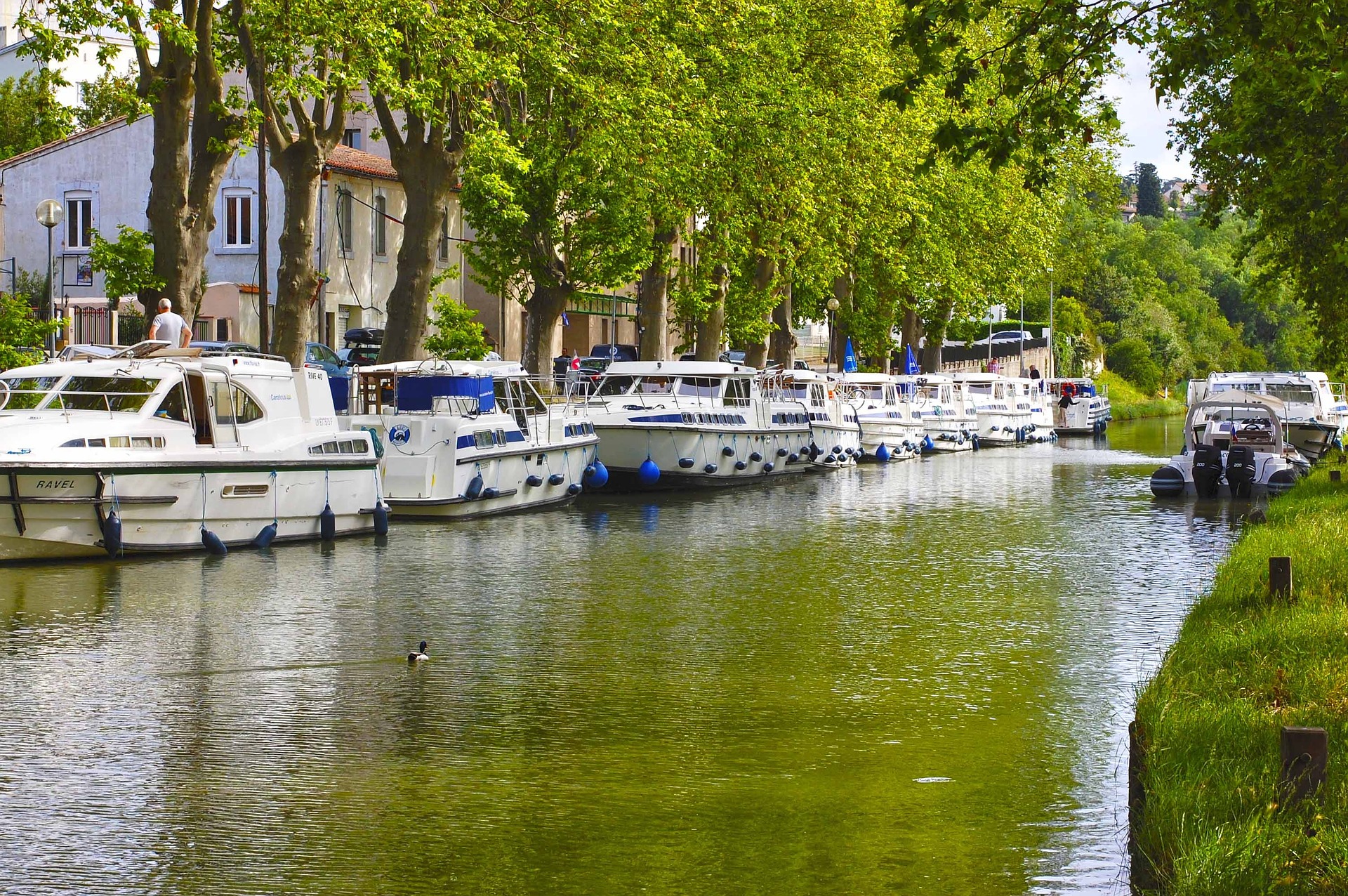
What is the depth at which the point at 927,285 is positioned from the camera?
6362 centimetres

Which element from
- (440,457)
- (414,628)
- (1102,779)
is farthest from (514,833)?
(440,457)

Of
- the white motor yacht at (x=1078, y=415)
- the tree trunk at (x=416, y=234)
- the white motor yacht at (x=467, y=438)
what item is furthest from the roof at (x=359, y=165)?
the white motor yacht at (x=1078, y=415)

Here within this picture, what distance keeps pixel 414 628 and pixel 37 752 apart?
5.55m

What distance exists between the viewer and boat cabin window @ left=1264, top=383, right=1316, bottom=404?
49000mm

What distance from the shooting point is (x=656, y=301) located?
46562 mm

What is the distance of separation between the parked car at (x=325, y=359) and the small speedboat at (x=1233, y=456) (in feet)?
61.7

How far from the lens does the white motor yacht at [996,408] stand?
204ft

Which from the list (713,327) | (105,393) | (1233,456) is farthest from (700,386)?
(105,393)

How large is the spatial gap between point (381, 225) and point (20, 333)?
98.4ft

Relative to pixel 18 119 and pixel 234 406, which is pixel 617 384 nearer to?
pixel 234 406

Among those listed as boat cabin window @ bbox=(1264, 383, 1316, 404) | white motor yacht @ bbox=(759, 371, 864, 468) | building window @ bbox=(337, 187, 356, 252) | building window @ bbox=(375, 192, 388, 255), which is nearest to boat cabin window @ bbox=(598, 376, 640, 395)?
white motor yacht @ bbox=(759, 371, 864, 468)

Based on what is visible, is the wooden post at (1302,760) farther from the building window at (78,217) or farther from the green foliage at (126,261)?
the building window at (78,217)

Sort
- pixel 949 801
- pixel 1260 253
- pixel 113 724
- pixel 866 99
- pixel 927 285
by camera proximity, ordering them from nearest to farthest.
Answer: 1. pixel 949 801
2. pixel 113 724
3. pixel 1260 253
4. pixel 866 99
5. pixel 927 285

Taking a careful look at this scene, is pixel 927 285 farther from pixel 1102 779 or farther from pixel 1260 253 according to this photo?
pixel 1102 779
